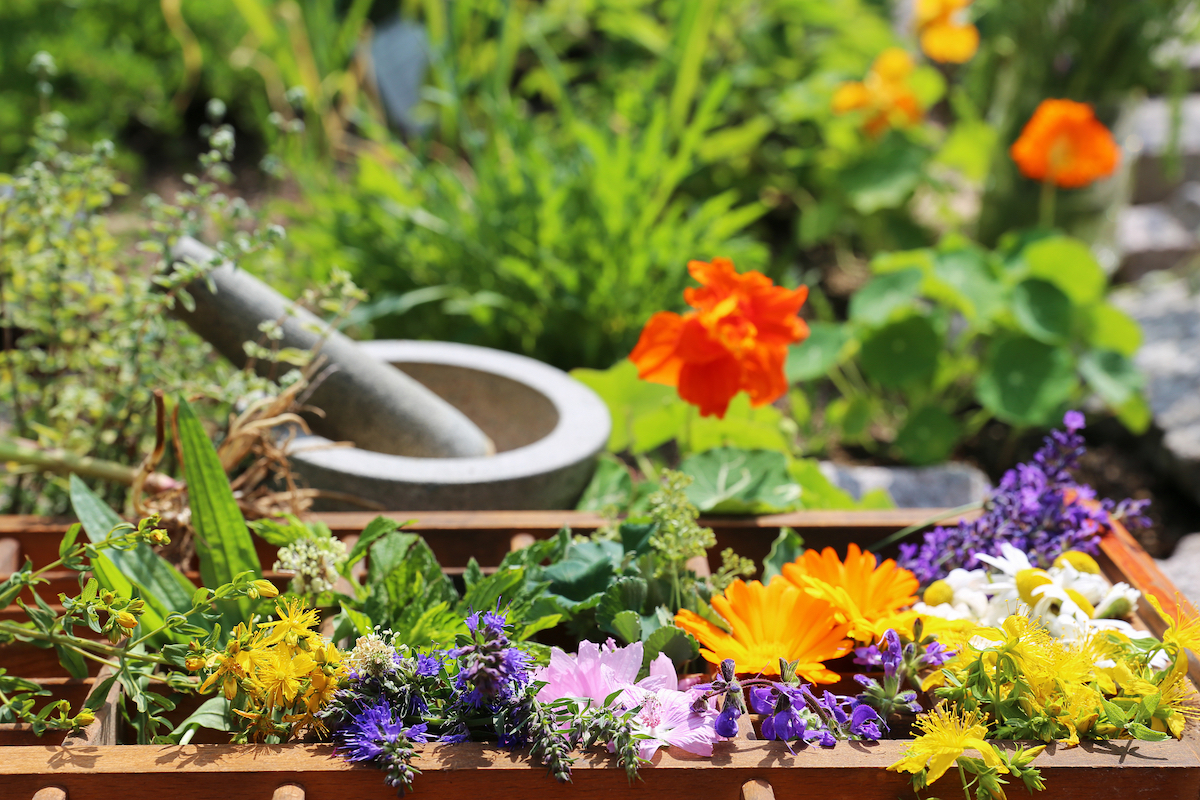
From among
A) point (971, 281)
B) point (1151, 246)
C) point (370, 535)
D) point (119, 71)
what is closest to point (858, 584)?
point (370, 535)

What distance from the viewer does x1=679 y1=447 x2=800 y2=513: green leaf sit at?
127cm

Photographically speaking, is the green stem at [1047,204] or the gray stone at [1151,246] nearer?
the green stem at [1047,204]

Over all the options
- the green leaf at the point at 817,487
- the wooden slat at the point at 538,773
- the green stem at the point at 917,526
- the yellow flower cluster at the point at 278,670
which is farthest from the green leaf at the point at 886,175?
the yellow flower cluster at the point at 278,670

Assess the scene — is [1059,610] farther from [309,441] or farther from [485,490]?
[309,441]

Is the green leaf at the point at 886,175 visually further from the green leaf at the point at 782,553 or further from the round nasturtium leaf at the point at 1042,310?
the green leaf at the point at 782,553

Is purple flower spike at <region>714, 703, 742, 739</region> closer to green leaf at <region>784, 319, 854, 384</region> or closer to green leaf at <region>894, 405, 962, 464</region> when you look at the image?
green leaf at <region>784, 319, 854, 384</region>

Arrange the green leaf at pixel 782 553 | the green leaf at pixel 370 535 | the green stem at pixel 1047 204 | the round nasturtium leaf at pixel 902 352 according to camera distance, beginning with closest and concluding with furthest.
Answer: the green leaf at pixel 370 535, the green leaf at pixel 782 553, the round nasturtium leaf at pixel 902 352, the green stem at pixel 1047 204

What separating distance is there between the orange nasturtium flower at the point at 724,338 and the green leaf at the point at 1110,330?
59.3 inches

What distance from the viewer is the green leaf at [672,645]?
934 mm

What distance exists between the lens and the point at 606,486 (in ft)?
4.74

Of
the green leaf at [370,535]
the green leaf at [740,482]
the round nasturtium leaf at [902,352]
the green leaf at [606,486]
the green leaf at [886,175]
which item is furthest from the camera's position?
the green leaf at [886,175]

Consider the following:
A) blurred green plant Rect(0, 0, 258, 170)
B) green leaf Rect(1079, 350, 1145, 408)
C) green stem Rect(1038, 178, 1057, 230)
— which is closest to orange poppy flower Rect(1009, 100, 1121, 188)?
green stem Rect(1038, 178, 1057, 230)

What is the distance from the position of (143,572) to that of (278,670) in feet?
0.97

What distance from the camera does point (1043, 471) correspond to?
118cm
